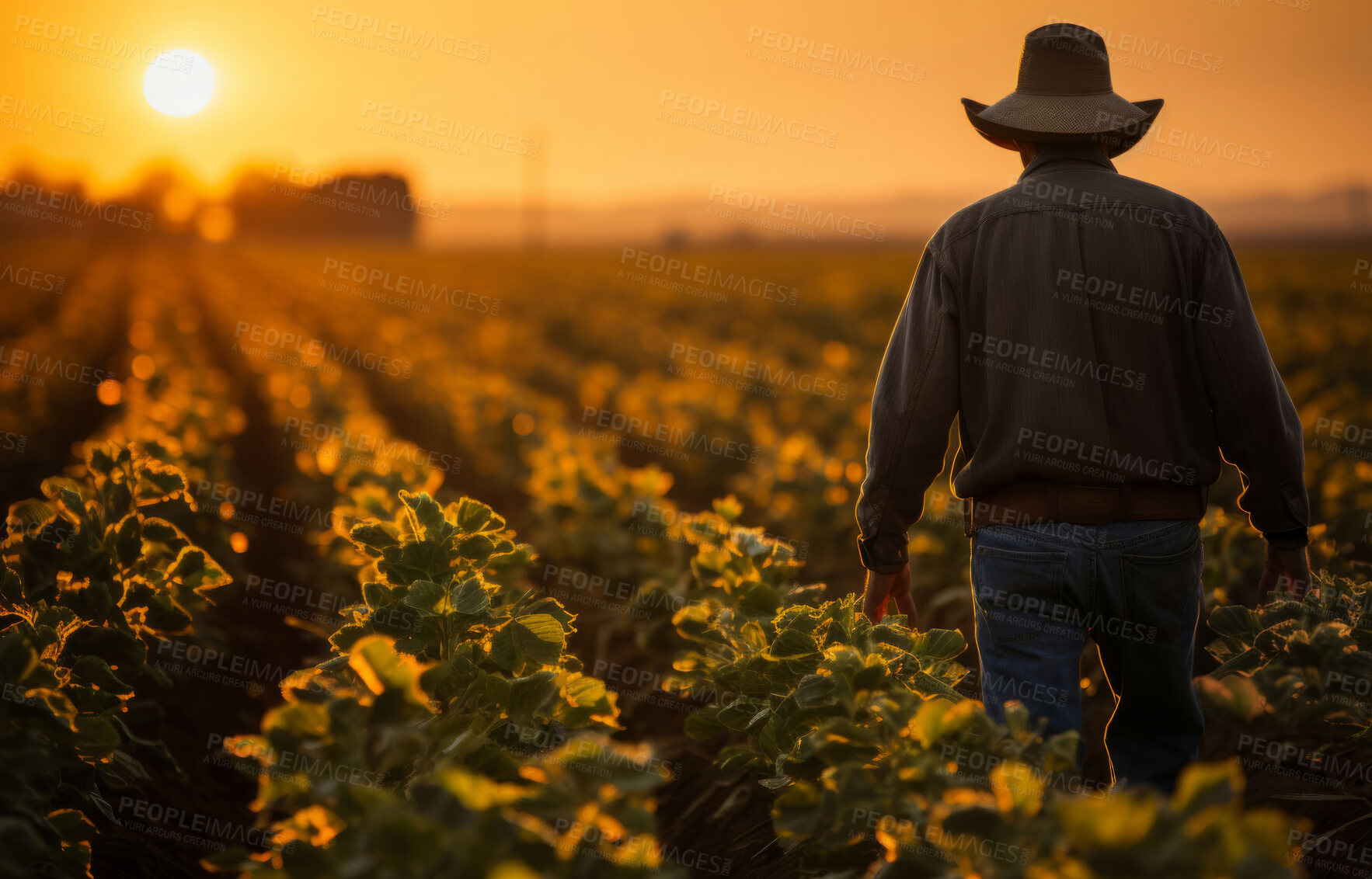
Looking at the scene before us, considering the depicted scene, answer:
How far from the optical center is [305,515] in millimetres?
7551

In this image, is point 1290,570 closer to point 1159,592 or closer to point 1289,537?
point 1289,537

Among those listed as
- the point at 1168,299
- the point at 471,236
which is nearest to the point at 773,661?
the point at 1168,299

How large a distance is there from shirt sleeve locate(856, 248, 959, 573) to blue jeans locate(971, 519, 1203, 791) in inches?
9.4

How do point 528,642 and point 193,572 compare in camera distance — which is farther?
point 193,572

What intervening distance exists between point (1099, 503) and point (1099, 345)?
0.39 m

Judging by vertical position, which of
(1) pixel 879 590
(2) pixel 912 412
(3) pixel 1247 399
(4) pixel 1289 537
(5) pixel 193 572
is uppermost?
(3) pixel 1247 399

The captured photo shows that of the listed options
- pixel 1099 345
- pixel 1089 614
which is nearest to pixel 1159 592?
pixel 1089 614

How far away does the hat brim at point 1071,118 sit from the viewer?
89.6 inches

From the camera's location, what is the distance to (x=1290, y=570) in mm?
2475

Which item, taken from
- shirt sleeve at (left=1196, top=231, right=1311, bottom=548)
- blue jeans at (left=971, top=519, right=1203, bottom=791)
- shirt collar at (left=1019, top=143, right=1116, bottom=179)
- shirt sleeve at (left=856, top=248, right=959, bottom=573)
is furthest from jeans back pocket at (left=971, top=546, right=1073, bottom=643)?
shirt collar at (left=1019, top=143, right=1116, bottom=179)

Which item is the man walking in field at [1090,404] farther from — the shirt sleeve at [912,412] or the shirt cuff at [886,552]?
the shirt cuff at [886,552]

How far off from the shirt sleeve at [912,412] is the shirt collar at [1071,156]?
1.21 feet

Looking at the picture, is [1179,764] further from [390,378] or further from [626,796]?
[390,378]

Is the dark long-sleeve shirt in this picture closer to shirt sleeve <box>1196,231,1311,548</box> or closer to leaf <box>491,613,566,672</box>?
shirt sleeve <box>1196,231,1311,548</box>
